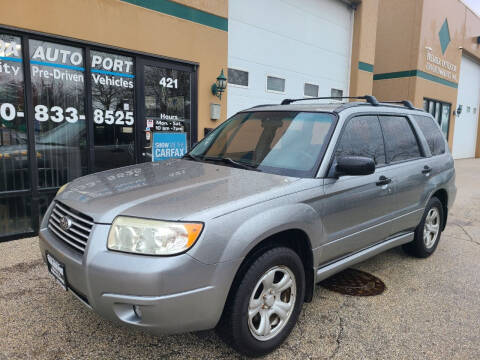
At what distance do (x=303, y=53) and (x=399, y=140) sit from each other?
6829 millimetres

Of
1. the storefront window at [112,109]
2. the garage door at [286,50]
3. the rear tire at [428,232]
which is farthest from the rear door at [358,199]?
the garage door at [286,50]

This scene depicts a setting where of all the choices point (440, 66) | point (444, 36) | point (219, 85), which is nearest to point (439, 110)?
point (440, 66)

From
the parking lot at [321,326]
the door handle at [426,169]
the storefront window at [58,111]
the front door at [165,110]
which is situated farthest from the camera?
the front door at [165,110]

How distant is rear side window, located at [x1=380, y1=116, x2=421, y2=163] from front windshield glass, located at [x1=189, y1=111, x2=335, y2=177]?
2.94 ft

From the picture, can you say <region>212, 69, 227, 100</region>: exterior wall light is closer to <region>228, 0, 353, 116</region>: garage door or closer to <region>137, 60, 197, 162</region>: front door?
<region>137, 60, 197, 162</region>: front door

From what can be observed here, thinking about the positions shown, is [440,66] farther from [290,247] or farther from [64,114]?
[290,247]

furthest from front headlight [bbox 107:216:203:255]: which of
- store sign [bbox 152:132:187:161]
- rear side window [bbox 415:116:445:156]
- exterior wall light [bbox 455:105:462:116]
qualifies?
exterior wall light [bbox 455:105:462:116]

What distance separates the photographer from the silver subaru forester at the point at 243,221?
2111 millimetres

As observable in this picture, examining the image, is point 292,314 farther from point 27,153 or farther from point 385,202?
point 27,153

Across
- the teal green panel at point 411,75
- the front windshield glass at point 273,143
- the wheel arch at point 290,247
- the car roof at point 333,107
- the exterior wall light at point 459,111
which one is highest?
the teal green panel at point 411,75

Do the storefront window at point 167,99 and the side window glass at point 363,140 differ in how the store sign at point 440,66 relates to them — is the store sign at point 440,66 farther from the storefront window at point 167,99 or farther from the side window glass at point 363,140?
the side window glass at point 363,140

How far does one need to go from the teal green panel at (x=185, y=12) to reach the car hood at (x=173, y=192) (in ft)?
14.1

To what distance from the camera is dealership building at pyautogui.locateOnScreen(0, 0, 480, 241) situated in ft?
16.9

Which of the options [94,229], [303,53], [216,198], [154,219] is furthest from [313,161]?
[303,53]
